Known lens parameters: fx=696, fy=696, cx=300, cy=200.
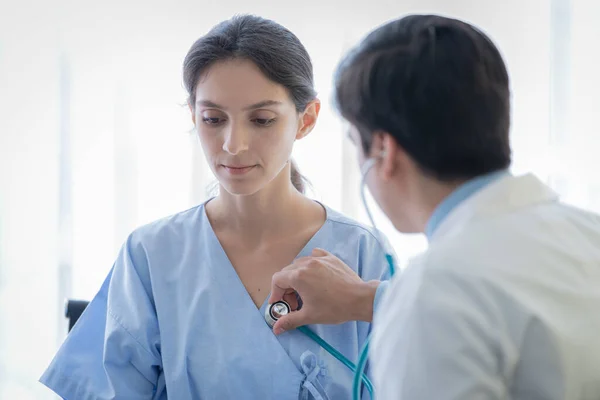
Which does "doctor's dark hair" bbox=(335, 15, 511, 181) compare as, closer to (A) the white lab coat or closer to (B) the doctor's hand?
(A) the white lab coat

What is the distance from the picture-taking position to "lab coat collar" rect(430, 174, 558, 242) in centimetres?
74

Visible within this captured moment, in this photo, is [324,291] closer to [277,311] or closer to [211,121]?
[277,311]

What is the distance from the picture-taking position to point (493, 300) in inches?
26.3

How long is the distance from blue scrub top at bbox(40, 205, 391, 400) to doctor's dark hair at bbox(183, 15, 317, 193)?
0.28m

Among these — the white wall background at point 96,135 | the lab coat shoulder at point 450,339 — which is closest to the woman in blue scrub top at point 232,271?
the lab coat shoulder at point 450,339

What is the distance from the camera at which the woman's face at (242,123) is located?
49.2 inches

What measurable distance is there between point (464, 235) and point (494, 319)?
9cm

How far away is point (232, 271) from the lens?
1.35 m

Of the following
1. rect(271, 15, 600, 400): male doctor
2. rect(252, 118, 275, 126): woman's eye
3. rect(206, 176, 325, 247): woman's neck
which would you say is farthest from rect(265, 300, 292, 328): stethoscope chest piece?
rect(271, 15, 600, 400): male doctor

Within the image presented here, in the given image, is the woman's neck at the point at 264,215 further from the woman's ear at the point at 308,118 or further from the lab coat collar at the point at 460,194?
the lab coat collar at the point at 460,194

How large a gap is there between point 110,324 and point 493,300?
0.85 metres

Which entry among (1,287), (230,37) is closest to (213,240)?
(230,37)

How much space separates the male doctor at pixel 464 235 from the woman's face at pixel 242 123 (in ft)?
1.40

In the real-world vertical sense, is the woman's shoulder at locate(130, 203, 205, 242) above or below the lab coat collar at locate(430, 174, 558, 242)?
below
